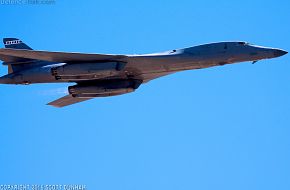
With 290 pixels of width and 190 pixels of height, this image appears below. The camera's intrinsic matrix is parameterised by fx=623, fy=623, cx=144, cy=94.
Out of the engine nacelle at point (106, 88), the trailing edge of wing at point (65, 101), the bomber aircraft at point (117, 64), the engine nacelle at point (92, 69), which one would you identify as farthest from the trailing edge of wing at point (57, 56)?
the trailing edge of wing at point (65, 101)

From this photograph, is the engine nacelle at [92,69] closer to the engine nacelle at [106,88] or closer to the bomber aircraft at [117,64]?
the bomber aircraft at [117,64]

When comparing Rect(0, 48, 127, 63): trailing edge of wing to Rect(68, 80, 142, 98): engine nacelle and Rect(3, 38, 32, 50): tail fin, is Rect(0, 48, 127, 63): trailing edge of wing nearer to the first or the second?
Rect(68, 80, 142, 98): engine nacelle

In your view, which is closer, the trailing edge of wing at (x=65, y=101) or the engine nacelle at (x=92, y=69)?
the engine nacelle at (x=92, y=69)

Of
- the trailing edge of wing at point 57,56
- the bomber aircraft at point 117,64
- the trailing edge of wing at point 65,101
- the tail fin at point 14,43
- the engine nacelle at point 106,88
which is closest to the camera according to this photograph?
the bomber aircraft at point 117,64

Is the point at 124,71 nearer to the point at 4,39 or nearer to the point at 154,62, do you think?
the point at 154,62

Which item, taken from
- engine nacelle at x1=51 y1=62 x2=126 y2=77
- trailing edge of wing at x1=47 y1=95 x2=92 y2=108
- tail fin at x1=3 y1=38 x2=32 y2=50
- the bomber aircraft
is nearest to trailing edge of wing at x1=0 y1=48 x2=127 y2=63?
the bomber aircraft

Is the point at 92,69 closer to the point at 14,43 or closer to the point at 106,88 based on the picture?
the point at 106,88

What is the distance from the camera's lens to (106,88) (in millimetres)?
37531

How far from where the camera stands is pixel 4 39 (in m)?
39.9

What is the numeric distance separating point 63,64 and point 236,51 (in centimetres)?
1000

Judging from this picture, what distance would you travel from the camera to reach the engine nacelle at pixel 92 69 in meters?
35.1

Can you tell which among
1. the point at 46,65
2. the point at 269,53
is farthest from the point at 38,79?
the point at 269,53

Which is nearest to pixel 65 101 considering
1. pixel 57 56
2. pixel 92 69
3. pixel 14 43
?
pixel 14 43

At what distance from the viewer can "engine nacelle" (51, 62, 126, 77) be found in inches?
1382
